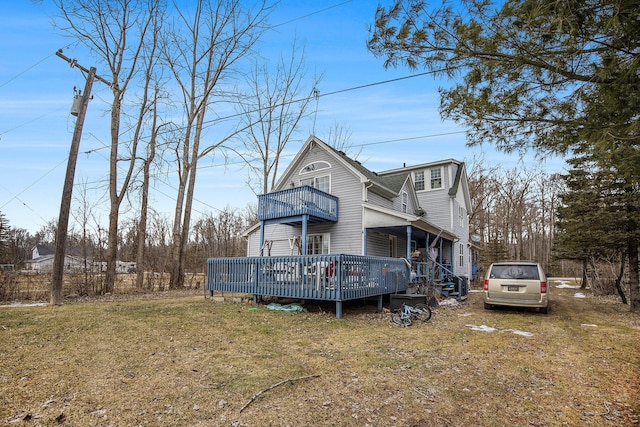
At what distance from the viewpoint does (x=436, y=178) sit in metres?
19.5

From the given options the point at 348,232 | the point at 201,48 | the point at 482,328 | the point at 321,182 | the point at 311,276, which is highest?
the point at 201,48

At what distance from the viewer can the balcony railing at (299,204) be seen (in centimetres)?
1480

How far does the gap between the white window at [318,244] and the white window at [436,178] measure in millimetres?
7680

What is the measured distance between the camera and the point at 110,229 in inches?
595

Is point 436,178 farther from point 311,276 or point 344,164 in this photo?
point 311,276

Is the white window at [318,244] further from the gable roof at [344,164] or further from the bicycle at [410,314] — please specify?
the bicycle at [410,314]

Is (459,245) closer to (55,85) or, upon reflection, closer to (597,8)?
(597,8)

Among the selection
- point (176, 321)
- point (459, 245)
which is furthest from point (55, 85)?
point (459, 245)

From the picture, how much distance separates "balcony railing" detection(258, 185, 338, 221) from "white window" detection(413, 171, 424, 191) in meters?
6.66

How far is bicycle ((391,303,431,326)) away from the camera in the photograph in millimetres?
8344

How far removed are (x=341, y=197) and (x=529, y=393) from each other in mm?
12665

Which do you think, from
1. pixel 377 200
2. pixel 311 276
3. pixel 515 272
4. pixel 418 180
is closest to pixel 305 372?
pixel 311 276

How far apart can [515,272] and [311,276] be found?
653 cm

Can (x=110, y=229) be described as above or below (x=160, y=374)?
above
